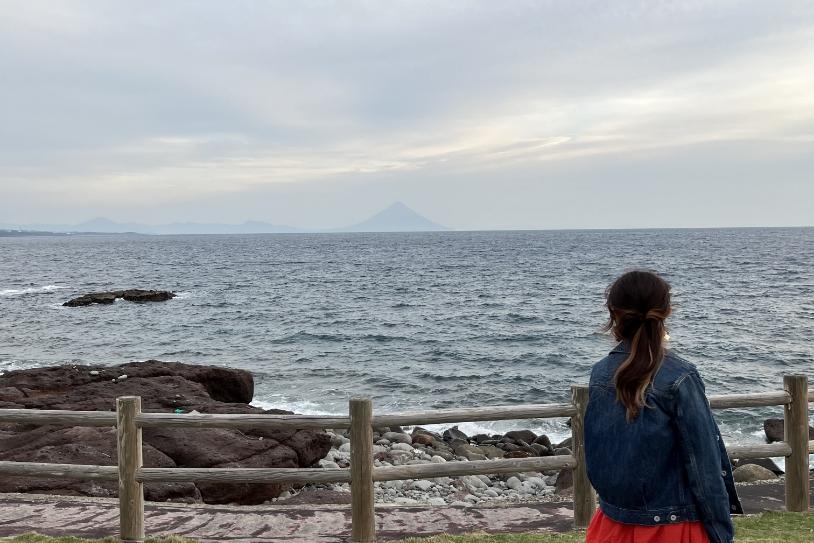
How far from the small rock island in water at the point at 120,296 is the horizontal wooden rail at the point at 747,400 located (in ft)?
162

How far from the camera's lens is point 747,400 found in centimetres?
686

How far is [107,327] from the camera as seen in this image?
39.0 meters

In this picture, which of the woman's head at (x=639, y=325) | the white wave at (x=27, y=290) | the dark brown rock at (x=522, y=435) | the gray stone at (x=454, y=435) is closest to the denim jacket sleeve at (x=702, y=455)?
the woman's head at (x=639, y=325)

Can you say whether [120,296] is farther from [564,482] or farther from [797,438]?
[797,438]

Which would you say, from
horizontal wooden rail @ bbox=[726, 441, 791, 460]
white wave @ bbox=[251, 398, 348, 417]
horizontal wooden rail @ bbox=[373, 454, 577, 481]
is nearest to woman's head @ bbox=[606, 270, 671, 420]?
horizontal wooden rail @ bbox=[373, 454, 577, 481]

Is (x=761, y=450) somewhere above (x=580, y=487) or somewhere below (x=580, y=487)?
above

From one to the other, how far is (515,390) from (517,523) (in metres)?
17.1

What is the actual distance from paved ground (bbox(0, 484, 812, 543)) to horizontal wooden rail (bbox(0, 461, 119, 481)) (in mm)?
552

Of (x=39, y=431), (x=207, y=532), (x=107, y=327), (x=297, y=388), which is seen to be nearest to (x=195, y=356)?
(x=297, y=388)

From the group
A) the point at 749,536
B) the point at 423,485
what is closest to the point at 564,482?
the point at 423,485

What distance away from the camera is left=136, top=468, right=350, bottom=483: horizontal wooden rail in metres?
6.39

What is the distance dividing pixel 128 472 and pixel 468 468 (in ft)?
10.2

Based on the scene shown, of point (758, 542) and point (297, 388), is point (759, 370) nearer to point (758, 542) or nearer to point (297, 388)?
point (297, 388)

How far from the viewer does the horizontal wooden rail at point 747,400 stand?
22.2ft
